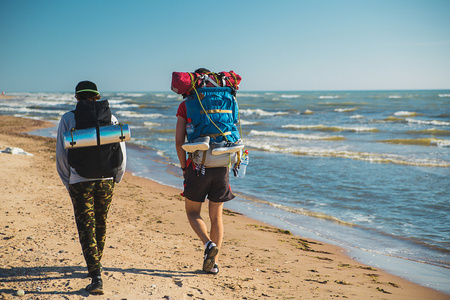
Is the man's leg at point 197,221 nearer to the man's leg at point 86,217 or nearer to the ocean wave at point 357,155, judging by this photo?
the man's leg at point 86,217

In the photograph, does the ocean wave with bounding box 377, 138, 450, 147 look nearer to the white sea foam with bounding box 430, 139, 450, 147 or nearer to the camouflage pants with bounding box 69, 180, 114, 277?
the white sea foam with bounding box 430, 139, 450, 147

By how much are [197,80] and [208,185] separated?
A: 3.14 feet

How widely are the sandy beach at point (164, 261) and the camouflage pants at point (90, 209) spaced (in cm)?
31

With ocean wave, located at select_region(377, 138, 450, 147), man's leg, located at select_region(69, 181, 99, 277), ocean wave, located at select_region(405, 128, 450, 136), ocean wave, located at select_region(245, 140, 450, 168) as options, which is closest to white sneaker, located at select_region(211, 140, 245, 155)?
man's leg, located at select_region(69, 181, 99, 277)

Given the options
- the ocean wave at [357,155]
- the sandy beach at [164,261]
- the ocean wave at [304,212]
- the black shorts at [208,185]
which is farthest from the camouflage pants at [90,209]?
the ocean wave at [357,155]

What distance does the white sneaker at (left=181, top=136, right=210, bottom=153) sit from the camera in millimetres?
3002

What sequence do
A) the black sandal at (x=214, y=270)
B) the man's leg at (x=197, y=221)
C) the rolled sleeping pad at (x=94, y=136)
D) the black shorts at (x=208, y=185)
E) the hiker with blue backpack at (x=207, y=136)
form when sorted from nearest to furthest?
the rolled sleeping pad at (x=94, y=136) < the hiker with blue backpack at (x=207, y=136) < the black shorts at (x=208, y=185) < the man's leg at (x=197, y=221) < the black sandal at (x=214, y=270)

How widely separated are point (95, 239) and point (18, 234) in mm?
1676

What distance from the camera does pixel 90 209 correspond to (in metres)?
2.92

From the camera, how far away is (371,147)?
582 inches

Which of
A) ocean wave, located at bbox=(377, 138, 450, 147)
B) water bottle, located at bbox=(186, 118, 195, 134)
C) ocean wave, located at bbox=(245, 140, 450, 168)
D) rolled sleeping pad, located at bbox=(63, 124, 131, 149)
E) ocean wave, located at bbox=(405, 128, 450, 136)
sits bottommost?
ocean wave, located at bbox=(245, 140, 450, 168)

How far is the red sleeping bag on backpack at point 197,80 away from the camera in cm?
306

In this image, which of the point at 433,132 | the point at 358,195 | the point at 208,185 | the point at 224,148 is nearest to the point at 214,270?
the point at 208,185

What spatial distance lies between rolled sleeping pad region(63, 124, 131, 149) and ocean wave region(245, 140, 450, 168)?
1027cm
